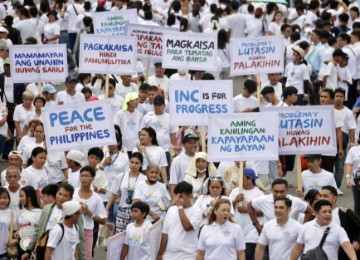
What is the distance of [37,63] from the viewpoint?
2073cm

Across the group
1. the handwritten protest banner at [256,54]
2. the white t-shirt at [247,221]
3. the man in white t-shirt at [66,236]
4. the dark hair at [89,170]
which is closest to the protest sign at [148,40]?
the handwritten protest banner at [256,54]

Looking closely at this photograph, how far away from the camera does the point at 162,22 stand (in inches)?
1184

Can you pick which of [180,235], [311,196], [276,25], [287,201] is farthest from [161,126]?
[276,25]

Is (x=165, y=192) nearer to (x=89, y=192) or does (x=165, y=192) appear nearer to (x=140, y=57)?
(x=89, y=192)

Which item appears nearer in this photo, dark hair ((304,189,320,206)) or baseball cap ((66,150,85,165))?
dark hair ((304,189,320,206))

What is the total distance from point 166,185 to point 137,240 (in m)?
3.27

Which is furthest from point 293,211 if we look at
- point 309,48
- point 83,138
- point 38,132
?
point 309,48

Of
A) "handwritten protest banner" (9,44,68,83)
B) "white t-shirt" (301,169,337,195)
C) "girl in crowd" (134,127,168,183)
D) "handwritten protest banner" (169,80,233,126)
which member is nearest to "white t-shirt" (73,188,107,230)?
"girl in crowd" (134,127,168,183)

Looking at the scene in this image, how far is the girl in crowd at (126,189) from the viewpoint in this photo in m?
15.9

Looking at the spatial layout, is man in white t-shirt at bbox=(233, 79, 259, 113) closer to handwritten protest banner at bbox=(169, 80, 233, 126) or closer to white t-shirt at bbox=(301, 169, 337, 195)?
handwritten protest banner at bbox=(169, 80, 233, 126)

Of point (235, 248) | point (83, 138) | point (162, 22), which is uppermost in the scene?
point (162, 22)

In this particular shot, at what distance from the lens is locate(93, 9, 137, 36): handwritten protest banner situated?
23922 millimetres

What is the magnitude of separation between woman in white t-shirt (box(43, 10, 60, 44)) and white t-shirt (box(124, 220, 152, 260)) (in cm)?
1429

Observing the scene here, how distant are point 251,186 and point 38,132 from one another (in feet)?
11.7
